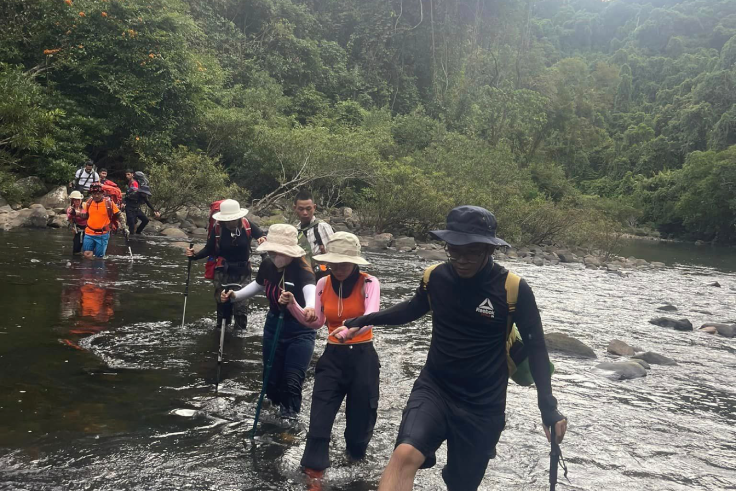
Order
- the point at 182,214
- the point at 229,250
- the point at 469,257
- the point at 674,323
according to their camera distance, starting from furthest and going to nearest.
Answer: the point at 182,214 < the point at 674,323 < the point at 229,250 < the point at 469,257

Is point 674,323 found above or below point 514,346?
below

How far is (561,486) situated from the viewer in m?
5.16

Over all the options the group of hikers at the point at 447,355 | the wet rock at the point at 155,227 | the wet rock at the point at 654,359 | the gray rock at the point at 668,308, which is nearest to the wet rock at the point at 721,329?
the gray rock at the point at 668,308

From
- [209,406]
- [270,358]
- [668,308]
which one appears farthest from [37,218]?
[668,308]

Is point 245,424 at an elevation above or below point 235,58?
below

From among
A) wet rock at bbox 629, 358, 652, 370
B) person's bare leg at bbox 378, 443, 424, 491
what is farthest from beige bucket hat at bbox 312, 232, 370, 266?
wet rock at bbox 629, 358, 652, 370

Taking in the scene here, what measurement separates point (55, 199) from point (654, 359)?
19040 millimetres

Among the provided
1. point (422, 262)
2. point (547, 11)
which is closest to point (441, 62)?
point (422, 262)

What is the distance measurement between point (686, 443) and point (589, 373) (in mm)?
2705

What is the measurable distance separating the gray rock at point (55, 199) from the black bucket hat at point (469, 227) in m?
20.8

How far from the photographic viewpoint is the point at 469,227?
3658mm

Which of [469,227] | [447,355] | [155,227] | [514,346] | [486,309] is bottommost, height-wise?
[155,227]

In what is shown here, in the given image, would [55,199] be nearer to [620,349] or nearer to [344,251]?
[620,349]

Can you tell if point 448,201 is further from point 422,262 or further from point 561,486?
point 561,486
